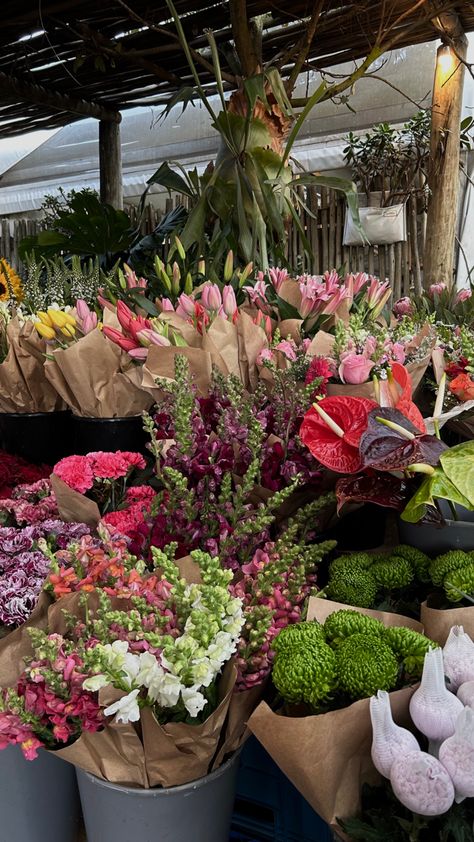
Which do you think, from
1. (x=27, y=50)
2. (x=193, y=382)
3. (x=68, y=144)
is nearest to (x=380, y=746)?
(x=193, y=382)

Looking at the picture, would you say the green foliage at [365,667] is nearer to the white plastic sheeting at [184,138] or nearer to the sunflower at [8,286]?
the sunflower at [8,286]

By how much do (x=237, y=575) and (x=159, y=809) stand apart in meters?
0.26

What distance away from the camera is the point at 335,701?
66 centimetres

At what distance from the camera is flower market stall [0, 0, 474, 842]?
0.61 meters

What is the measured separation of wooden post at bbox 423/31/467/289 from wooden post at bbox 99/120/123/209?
2.09 metres

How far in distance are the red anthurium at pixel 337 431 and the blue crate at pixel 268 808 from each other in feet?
1.22

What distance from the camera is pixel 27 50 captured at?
3301 millimetres

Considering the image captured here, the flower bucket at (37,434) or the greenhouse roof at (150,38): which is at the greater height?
the greenhouse roof at (150,38)

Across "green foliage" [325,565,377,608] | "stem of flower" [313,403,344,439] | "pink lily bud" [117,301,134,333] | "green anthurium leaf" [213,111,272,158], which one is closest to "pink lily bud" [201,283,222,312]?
"pink lily bud" [117,301,134,333]

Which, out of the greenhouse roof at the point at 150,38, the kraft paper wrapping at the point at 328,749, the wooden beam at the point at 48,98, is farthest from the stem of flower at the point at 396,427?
the wooden beam at the point at 48,98

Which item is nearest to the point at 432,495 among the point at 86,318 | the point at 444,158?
the point at 86,318

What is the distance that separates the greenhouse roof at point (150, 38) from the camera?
2600 millimetres

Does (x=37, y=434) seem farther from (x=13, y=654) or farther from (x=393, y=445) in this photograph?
(x=393, y=445)

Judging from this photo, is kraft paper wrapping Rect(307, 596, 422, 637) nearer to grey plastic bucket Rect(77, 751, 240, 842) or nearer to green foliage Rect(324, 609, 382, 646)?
green foliage Rect(324, 609, 382, 646)
